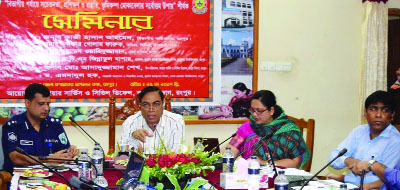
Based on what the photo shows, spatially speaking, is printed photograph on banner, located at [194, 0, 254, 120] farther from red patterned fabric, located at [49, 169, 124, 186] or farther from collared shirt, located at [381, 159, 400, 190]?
collared shirt, located at [381, 159, 400, 190]

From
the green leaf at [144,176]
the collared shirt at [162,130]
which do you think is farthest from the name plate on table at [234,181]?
the collared shirt at [162,130]

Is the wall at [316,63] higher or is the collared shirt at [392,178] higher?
A: the wall at [316,63]

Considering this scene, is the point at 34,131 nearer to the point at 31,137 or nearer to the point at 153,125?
the point at 31,137

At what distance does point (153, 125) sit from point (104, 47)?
1.27 metres

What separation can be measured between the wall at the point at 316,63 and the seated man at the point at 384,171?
7.31 ft

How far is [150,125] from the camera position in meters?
4.14

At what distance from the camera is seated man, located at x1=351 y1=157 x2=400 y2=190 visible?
10.1 ft

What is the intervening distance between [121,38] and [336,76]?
7.07ft

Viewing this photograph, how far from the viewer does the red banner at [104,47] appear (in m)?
4.98

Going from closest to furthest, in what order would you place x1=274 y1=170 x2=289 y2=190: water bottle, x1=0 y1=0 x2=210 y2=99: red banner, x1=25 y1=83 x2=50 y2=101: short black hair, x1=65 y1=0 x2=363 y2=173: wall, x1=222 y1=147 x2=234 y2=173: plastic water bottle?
1. x1=274 y1=170 x2=289 y2=190: water bottle
2. x1=222 y1=147 x2=234 y2=173: plastic water bottle
3. x1=25 y1=83 x2=50 y2=101: short black hair
4. x1=0 y1=0 x2=210 y2=99: red banner
5. x1=65 y1=0 x2=363 y2=173: wall

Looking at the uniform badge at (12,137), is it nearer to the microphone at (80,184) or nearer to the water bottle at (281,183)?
the microphone at (80,184)

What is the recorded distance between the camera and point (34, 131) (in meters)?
3.90

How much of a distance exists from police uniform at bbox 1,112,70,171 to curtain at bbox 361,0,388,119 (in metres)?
3.04

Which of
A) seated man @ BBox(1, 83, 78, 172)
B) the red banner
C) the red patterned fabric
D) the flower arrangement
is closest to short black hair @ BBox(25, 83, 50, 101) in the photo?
seated man @ BBox(1, 83, 78, 172)
